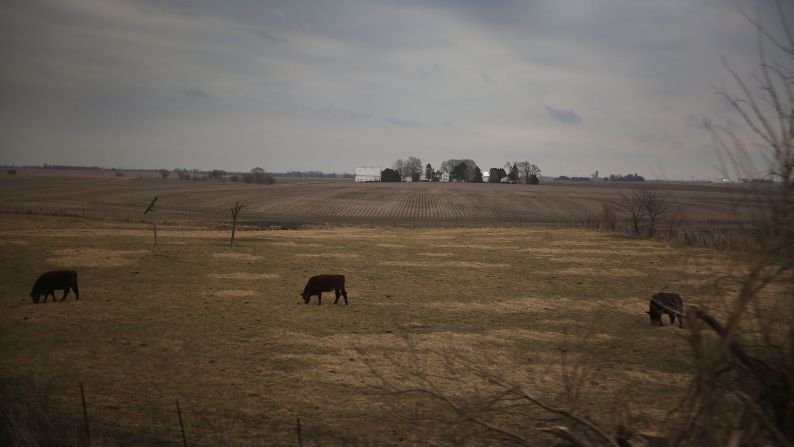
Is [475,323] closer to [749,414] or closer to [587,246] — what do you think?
[749,414]

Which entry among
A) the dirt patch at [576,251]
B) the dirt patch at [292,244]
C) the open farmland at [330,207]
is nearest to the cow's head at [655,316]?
the dirt patch at [576,251]

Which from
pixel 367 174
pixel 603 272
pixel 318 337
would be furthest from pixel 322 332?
pixel 367 174

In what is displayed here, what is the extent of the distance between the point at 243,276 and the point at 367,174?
171419mm

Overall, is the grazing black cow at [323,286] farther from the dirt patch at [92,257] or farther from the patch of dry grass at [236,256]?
→ the dirt patch at [92,257]

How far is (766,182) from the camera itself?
4.02m

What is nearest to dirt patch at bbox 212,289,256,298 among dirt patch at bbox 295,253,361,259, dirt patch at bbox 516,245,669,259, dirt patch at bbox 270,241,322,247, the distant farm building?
dirt patch at bbox 295,253,361,259

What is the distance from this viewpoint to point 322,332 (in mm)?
15688

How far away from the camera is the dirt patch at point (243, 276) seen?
23781mm

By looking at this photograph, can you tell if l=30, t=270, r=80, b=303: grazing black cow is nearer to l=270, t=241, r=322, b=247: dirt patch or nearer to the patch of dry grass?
the patch of dry grass

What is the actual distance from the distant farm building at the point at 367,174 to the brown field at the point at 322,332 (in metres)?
158

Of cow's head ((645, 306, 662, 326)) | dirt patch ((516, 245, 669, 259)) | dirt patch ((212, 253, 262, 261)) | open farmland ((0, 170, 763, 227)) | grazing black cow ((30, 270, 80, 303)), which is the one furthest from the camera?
open farmland ((0, 170, 763, 227))

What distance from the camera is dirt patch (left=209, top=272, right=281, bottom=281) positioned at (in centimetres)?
2378

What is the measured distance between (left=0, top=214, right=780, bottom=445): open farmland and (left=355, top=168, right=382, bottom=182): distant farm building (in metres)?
162

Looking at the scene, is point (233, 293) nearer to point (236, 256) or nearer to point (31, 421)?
point (236, 256)
